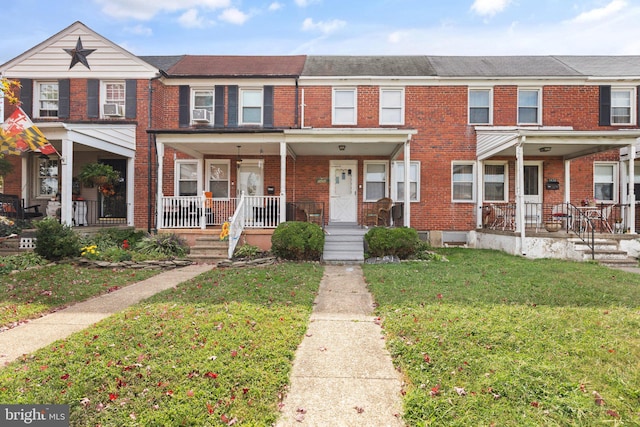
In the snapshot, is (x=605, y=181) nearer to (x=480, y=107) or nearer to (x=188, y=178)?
(x=480, y=107)

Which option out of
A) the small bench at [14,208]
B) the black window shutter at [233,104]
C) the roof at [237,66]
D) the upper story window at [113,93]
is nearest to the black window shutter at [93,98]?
the upper story window at [113,93]

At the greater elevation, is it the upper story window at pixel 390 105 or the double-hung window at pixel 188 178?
the upper story window at pixel 390 105

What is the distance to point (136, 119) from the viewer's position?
508 inches

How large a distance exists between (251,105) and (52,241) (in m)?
7.90

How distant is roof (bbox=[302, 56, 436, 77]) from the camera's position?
13391mm

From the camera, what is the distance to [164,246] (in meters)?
9.88

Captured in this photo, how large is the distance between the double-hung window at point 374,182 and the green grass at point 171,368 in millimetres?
8636

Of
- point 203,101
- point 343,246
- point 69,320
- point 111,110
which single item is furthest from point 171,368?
point 111,110

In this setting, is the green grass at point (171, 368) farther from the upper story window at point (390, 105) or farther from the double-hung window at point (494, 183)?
the double-hung window at point (494, 183)

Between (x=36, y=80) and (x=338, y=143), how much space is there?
11.7 metres

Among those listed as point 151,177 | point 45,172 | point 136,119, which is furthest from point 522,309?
point 45,172

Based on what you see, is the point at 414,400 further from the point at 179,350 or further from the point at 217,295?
the point at 217,295

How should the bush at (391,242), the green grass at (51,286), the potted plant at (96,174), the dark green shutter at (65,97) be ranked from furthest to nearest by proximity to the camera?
Result: the dark green shutter at (65,97), the potted plant at (96,174), the bush at (391,242), the green grass at (51,286)

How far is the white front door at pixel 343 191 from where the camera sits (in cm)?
1314
